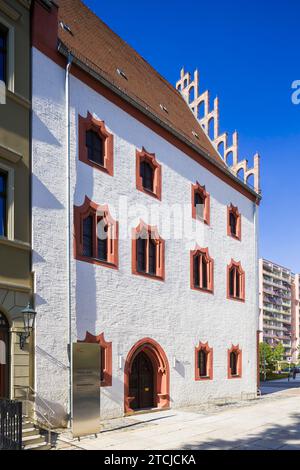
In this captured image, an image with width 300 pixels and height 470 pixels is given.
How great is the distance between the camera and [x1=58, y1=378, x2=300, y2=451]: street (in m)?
13.2

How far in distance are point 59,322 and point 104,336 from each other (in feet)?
8.29

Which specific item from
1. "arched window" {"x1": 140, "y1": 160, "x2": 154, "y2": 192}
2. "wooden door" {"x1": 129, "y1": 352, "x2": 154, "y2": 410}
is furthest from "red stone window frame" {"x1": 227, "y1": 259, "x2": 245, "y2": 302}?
"wooden door" {"x1": 129, "y1": 352, "x2": 154, "y2": 410}

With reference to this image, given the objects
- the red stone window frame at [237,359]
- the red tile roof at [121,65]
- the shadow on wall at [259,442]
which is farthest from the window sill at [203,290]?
the shadow on wall at [259,442]

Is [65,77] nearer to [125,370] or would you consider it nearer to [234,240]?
[125,370]

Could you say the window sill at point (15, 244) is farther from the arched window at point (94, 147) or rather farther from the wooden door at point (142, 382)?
the wooden door at point (142, 382)

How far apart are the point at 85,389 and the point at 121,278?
17.8 feet

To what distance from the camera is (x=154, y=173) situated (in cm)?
2152

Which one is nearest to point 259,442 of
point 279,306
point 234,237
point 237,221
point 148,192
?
point 148,192

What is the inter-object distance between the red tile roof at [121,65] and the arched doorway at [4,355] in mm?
9797

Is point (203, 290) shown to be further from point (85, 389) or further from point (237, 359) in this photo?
point (85, 389)

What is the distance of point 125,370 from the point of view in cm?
1842

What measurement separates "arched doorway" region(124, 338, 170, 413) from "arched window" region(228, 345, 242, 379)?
21.2 feet

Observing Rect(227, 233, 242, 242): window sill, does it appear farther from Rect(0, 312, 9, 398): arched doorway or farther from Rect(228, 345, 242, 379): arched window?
Rect(0, 312, 9, 398): arched doorway

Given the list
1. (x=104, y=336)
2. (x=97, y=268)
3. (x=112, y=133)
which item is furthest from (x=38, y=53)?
(x=104, y=336)
